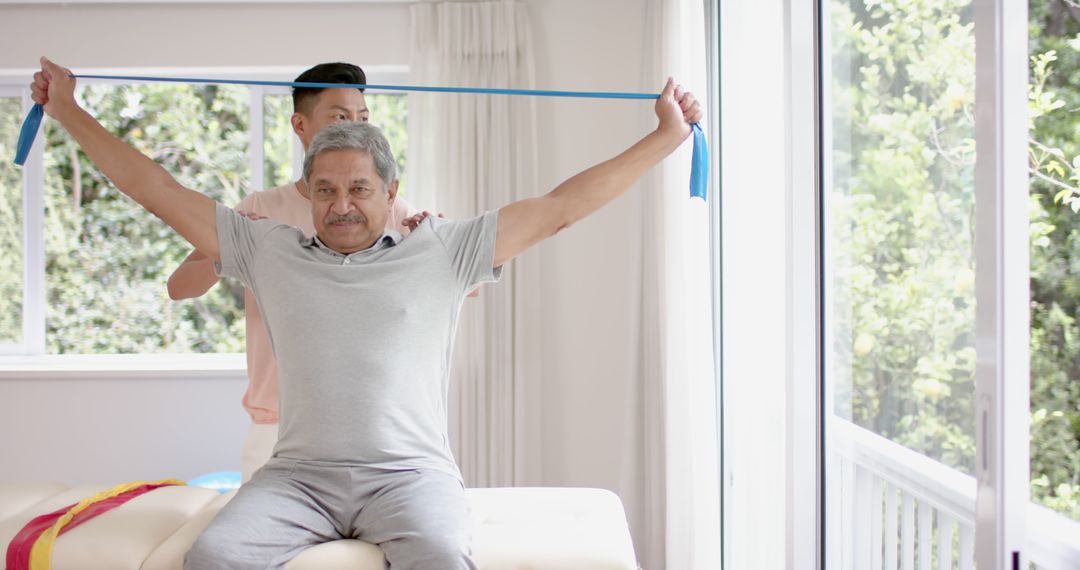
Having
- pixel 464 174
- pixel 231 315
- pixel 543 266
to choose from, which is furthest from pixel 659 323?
pixel 231 315

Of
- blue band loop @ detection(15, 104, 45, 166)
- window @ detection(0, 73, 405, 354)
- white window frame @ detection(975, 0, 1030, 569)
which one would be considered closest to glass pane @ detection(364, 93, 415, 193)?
window @ detection(0, 73, 405, 354)

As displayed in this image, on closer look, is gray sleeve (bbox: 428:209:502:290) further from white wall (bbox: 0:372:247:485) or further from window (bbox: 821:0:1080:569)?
white wall (bbox: 0:372:247:485)

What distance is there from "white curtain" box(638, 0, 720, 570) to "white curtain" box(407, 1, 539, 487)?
0.64 m

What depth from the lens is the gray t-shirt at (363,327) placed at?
5.93 ft

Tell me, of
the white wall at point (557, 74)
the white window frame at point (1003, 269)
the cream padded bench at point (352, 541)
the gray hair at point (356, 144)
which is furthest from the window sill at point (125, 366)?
the white window frame at point (1003, 269)

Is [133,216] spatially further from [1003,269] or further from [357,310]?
[1003,269]

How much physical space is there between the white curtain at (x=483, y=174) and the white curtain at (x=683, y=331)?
640 mm

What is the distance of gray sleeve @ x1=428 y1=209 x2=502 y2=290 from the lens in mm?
1946

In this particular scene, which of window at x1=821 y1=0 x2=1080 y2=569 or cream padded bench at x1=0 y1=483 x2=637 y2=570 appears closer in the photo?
window at x1=821 y1=0 x2=1080 y2=569

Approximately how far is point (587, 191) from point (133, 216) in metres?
3.06

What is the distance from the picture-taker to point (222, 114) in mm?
4230

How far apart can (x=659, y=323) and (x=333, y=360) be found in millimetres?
1816

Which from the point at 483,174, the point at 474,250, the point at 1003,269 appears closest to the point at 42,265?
the point at 483,174

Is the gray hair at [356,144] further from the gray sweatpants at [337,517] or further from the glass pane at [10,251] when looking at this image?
the glass pane at [10,251]
